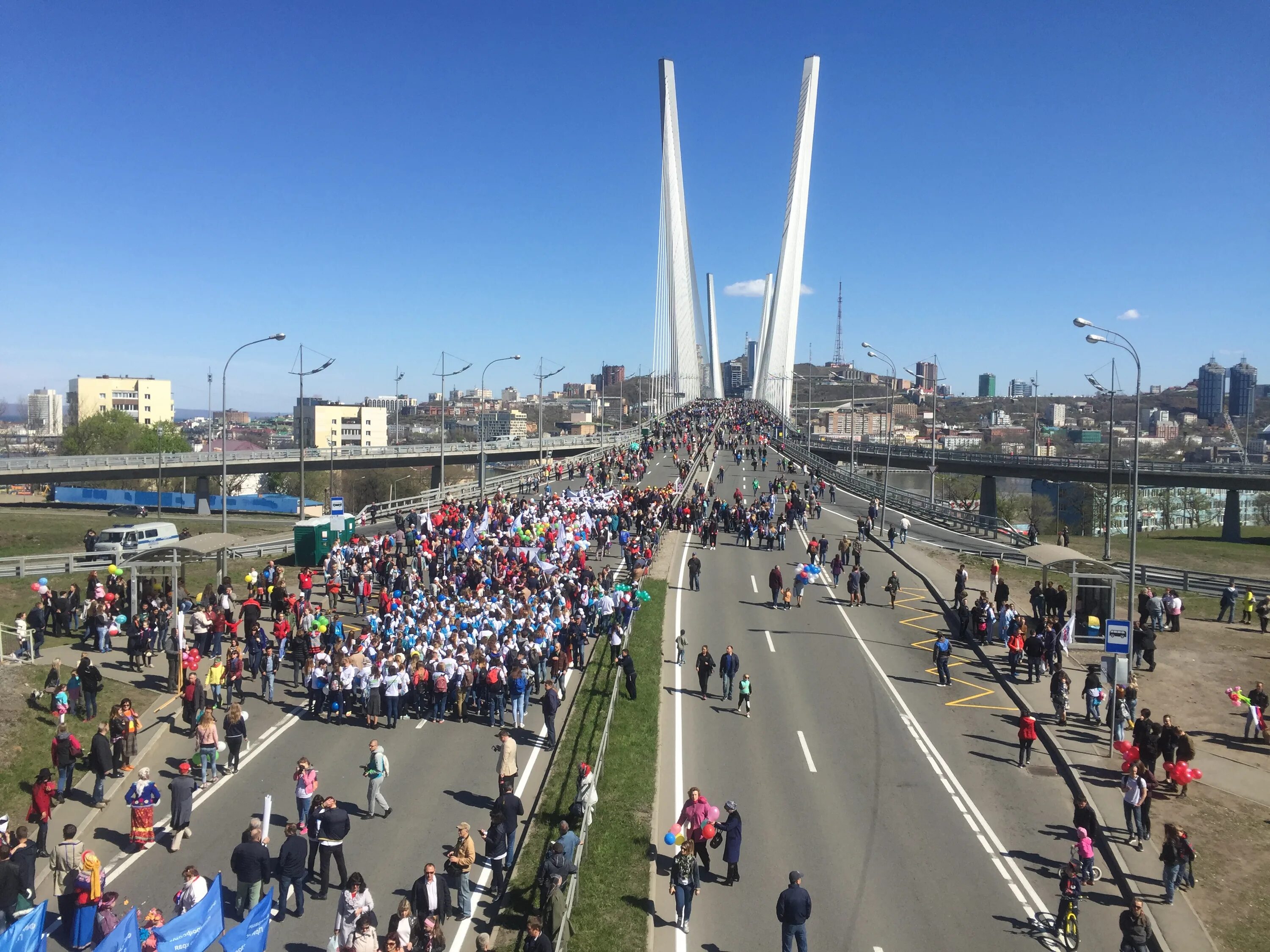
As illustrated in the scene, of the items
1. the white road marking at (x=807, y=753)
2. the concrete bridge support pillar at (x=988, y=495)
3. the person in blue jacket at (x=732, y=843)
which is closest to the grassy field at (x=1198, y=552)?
the concrete bridge support pillar at (x=988, y=495)

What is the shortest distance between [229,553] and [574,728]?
21045 mm

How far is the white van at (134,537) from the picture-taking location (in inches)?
1443

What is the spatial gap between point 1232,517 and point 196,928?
72.6 meters

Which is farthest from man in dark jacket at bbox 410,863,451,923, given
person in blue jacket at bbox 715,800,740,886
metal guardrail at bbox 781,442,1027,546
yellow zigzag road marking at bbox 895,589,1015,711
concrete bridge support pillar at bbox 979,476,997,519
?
concrete bridge support pillar at bbox 979,476,997,519

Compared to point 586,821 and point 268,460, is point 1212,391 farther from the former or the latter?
point 586,821

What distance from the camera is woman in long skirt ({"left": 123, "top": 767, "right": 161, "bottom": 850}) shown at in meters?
13.2

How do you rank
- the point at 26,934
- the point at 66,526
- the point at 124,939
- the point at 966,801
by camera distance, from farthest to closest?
the point at 66,526
the point at 966,801
the point at 26,934
the point at 124,939

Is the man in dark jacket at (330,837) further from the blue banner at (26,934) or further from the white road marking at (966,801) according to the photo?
the white road marking at (966,801)

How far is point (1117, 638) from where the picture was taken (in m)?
18.4

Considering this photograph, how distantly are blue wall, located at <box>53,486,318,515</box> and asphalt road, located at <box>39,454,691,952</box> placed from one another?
61.3 metres

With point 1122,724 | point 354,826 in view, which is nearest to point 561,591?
point 354,826

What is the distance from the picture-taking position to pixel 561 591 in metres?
24.9

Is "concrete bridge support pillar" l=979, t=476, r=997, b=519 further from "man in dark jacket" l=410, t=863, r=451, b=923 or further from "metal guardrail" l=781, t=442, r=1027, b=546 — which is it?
"man in dark jacket" l=410, t=863, r=451, b=923

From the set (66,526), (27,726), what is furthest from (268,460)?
(27,726)
